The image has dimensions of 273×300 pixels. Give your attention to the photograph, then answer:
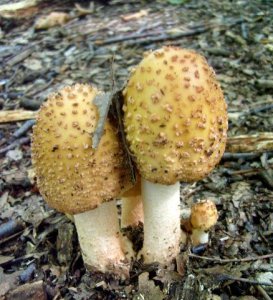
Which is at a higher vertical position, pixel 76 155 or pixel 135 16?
pixel 76 155

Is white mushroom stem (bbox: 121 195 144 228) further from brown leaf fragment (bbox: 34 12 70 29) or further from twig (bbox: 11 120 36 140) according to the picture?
brown leaf fragment (bbox: 34 12 70 29)

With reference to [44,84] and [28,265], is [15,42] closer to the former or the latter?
[44,84]

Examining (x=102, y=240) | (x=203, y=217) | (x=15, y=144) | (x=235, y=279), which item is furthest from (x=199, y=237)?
(x=15, y=144)

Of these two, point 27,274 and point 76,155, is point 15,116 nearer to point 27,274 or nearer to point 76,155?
point 27,274

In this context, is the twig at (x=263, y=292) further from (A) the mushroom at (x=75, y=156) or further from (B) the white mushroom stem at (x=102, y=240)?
(A) the mushroom at (x=75, y=156)

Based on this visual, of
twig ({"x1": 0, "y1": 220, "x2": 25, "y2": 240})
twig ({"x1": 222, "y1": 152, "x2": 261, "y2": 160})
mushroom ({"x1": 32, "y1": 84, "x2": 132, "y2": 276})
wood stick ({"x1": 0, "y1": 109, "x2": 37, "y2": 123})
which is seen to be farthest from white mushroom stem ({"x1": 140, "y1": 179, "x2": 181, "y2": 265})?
wood stick ({"x1": 0, "y1": 109, "x2": 37, "y2": 123})

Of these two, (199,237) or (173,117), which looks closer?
(173,117)
